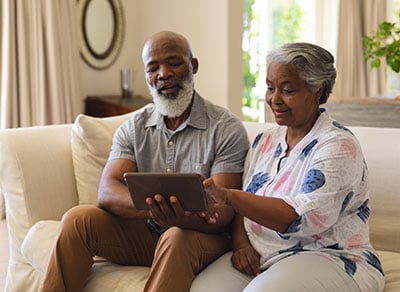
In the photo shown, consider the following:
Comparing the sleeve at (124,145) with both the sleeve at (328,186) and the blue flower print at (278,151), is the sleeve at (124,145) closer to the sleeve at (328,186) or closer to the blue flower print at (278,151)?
the blue flower print at (278,151)

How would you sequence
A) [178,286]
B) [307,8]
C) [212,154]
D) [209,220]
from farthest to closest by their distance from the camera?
1. [307,8]
2. [212,154]
3. [209,220]
4. [178,286]

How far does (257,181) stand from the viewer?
196 cm

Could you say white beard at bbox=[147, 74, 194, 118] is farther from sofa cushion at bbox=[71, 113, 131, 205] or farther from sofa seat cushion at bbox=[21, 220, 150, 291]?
sofa seat cushion at bbox=[21, 220, 150, 291]

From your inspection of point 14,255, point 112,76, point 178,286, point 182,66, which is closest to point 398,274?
point 178,286

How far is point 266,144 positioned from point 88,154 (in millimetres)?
818

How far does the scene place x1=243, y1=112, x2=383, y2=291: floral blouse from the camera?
66.9 inches

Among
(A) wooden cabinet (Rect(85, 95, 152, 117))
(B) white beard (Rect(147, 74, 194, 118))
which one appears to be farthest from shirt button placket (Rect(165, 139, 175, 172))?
(A) wooden cabinet (Rect(85, 95, 152, 117))

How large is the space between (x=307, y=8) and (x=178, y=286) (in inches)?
229

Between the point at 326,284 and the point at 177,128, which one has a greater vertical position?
the point at 177,128

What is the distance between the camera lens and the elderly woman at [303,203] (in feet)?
5.54

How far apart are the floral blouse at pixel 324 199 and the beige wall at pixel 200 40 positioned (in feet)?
9.26

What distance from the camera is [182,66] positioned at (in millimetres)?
2242

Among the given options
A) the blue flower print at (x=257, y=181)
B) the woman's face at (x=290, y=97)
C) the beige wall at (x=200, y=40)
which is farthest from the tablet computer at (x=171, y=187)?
the beige wall at (x=200, y=40)

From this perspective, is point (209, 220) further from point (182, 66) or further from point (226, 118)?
point (182, 66)
